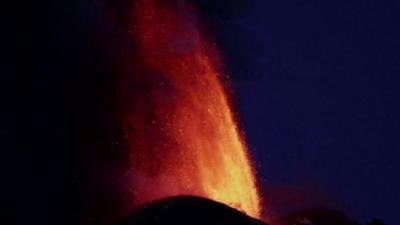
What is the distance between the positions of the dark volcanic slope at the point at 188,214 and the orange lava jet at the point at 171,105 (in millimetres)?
13802

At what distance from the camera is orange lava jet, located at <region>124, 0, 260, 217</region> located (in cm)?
3306

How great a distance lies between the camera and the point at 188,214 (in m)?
15.8

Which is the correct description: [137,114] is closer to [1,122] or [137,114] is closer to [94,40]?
[94,40]

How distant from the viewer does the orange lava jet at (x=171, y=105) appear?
1302 inches

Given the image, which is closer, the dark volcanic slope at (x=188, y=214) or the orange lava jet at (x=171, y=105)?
the dark volcanic slope at (x=188, y=214)

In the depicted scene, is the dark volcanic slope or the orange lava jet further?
the orange lava jet

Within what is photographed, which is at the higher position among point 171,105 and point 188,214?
point 188,214

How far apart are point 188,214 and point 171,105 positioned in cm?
2351

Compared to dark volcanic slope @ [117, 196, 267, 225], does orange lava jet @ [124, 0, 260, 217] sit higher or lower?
lower

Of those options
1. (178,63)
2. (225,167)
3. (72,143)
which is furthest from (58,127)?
(225,167)

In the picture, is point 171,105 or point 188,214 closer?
point 188,214

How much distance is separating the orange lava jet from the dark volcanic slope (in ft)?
45.3

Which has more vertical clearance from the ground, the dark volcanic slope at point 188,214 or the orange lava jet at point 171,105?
the dark volcanic slope at point 188,214

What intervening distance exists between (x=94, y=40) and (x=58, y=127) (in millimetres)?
7236
